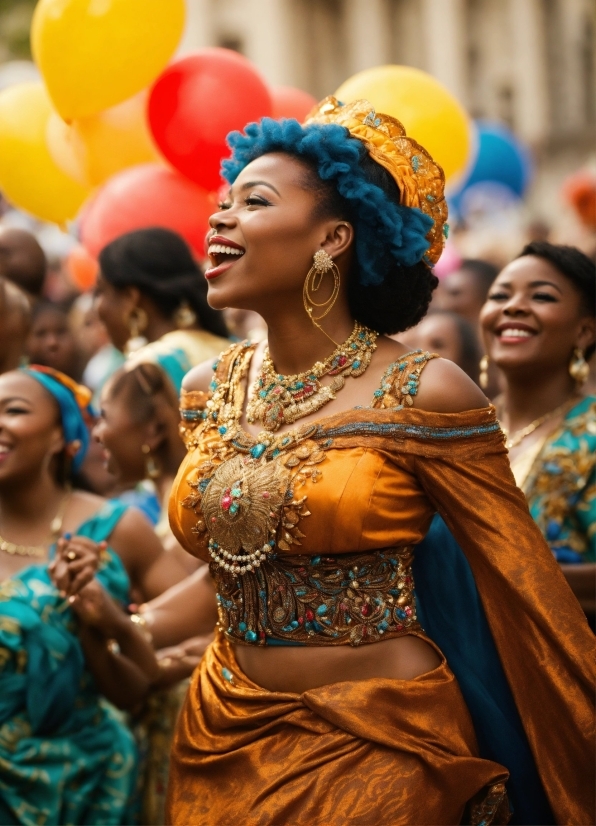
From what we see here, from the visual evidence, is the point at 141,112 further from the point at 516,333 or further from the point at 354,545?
the point at 354,545

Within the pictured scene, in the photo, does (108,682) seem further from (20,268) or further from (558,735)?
(20,268)

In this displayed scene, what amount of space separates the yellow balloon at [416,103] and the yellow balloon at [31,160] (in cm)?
153

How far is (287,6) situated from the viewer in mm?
33156

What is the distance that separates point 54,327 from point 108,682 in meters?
A: 3.47

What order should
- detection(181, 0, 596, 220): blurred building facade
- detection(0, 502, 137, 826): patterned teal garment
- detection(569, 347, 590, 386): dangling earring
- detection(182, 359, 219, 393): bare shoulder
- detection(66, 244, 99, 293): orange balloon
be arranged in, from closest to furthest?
detection(182, 359, 219, 393): bare shoulder, detection(0, 502, 137, 826): patterned teal garment, detection(569, 347, 590, 386): dangling earring, detection(66, 244, 99, 293): orange balloon, detection(181, 0, 596, 220): blurred building facade

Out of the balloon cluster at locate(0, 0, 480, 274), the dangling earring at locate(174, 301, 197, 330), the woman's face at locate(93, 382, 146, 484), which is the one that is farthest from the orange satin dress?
the balloon cluster at locate(0, 0, 480, 274)

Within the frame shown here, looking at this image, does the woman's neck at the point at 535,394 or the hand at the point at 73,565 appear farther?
the woman's neck at the point at 535,394

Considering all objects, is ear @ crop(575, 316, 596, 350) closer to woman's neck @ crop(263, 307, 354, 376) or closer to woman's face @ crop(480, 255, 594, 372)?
woman's face @ crop(480, 255, 594, 372)

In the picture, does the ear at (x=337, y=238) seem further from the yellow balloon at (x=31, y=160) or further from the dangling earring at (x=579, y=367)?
the yellow balloon at (x=31, y=160)

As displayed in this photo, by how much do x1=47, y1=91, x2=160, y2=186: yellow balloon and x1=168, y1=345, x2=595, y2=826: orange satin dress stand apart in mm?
3151

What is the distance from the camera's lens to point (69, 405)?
14.4 ft

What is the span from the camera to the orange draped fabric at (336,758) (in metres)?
2.84

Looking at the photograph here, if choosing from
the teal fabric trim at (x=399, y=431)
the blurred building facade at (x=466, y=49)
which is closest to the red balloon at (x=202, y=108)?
the teal fabric trim at (x=399, y=431)

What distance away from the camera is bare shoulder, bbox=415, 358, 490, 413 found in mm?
2969
